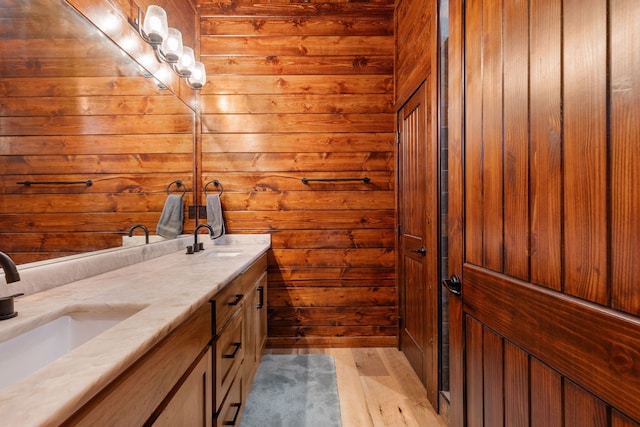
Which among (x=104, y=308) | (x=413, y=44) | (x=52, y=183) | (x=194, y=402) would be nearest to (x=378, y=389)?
(x=194, y=402)

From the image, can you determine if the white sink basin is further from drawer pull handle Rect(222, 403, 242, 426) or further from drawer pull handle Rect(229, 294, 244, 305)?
drawer pull handle Rect(222, 403, 242, 426)

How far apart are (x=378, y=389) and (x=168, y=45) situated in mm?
2512

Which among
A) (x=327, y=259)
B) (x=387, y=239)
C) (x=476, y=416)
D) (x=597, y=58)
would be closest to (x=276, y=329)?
(x=327, y=259)

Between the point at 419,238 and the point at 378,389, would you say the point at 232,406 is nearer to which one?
the point at 378,389

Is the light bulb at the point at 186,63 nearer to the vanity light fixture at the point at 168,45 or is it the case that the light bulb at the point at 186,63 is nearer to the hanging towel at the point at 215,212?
the vanity light fixture at the point at 168,45

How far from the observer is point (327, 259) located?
8.36 ft

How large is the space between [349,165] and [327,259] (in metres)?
0.80

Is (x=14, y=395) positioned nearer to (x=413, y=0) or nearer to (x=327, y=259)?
(x=327, y=259)

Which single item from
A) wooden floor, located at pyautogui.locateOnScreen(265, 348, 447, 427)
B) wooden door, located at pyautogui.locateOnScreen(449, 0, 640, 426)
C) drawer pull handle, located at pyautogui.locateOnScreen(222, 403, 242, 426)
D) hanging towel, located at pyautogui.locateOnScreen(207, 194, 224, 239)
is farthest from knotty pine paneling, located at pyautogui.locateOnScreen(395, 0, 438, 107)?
drawer pull handle, located at pyautogui.locateOnScreen(222, 403, 242, 426)

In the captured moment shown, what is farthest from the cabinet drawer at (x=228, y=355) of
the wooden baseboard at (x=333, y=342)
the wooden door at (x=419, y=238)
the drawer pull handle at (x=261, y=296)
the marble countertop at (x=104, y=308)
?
the wooden door at (x=419, y=238)

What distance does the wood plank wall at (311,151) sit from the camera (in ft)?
8.29

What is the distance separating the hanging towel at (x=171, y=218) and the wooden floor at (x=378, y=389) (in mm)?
1215

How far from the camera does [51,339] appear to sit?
2.69ft

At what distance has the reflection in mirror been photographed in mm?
982
